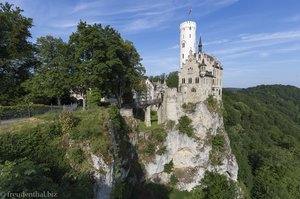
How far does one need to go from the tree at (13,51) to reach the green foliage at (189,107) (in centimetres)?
2276

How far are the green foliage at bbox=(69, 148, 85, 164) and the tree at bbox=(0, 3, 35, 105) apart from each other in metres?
10.9

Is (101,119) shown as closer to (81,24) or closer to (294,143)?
(81,24)

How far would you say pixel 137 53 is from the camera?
107ft

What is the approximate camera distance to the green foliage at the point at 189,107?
113ft

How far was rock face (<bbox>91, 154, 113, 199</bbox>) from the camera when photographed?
15.7 metres

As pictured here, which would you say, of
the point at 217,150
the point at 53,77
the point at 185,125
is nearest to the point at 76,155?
the point at 53,77

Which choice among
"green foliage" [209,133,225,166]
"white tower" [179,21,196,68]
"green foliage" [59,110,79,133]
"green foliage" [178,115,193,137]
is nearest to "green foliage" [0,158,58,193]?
"green foliage" [59,110,79,133]

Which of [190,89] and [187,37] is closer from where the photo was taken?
[190,89]

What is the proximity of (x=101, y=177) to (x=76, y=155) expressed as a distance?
2.52 m

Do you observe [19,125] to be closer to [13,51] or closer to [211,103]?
[13,51]

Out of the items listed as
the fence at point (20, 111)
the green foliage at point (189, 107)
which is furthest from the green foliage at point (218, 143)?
the fence at point (20, 111)

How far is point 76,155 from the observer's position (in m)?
15.5

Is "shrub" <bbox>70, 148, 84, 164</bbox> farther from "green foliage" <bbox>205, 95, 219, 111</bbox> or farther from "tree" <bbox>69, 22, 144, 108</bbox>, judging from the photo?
"green foliage" <bbox>205, 95, 219, 111</bbox>

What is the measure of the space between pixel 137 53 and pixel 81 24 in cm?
1034
